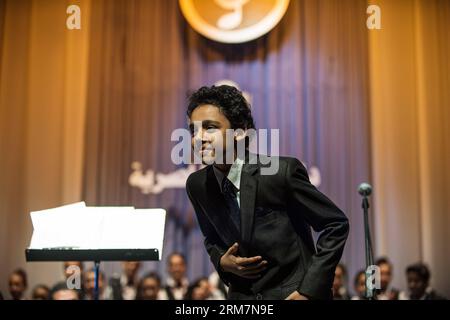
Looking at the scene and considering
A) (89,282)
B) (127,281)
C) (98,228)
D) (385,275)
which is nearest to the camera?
(98,228)

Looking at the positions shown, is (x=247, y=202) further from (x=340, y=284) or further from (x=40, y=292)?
(x=40, y=292)

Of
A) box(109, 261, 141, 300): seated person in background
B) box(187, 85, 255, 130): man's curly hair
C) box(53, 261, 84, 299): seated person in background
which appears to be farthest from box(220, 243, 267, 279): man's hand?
box(109, 261, 141, 300): seated person in background

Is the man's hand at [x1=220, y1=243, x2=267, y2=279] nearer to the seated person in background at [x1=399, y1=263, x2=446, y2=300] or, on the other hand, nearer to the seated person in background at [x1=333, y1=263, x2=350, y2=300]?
the seated person in background at [x1=333, y1=263, x2=350, y2=300]

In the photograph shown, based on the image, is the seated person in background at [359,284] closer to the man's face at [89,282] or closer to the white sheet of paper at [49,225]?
the man's face at [89,282]

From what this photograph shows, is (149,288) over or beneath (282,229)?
beneath

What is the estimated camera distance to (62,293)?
5559 mm

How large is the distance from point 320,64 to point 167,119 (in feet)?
5.74

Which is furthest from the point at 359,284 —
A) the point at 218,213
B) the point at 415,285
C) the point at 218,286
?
the point at 218,213

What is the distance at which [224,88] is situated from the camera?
2.08 m

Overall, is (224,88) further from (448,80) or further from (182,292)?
(448,80)

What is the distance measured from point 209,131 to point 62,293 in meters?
4.09

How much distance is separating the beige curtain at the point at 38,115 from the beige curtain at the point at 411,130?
3238 millimetres

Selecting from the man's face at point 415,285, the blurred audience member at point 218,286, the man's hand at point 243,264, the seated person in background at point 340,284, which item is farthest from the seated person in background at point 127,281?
the man's hand at point 243,264

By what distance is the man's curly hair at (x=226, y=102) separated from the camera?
2.04m
